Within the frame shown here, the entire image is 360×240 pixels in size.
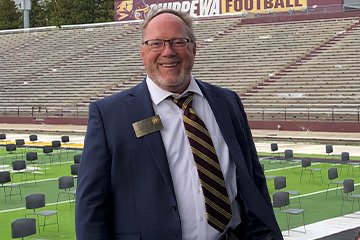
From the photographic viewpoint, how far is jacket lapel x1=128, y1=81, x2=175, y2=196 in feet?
10.2

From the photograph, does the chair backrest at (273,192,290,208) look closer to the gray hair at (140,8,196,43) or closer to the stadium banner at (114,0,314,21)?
the gray hair at (140,8,196,43)

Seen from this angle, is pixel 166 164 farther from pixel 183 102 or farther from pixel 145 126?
pixel 183 102

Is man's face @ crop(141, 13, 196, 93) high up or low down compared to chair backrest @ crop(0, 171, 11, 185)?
up

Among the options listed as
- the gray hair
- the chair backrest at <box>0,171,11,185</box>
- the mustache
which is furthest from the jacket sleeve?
the chair backrest at <box>0,171,11,185</box>

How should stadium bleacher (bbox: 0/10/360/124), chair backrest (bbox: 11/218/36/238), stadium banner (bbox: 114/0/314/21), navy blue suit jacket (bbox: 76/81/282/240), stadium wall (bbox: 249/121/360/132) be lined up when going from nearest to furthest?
navy blue suit jacket (bbox: 76/81/282/240) → chair backrest (bbox: 11/218/36/238) → stadium wall (bbox: 249/121/360/132) → stadium bleacher (bbox: 0/10/360/124) → stadium banner (bbox: 114/0/314/21)

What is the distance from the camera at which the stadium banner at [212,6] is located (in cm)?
4853

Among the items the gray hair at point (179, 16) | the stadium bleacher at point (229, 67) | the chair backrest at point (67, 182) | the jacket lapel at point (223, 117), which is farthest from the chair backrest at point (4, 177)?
the stadium bleacher at point (229, 67)

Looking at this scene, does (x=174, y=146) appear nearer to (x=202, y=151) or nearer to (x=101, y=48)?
(x=202, y=151)

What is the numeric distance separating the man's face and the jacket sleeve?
35 cm

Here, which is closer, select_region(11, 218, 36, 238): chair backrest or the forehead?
the forehead

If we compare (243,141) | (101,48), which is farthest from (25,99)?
(243,141)

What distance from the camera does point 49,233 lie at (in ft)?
37.8

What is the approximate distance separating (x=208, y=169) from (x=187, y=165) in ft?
0.32

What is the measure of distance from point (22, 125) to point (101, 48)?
13514mm
